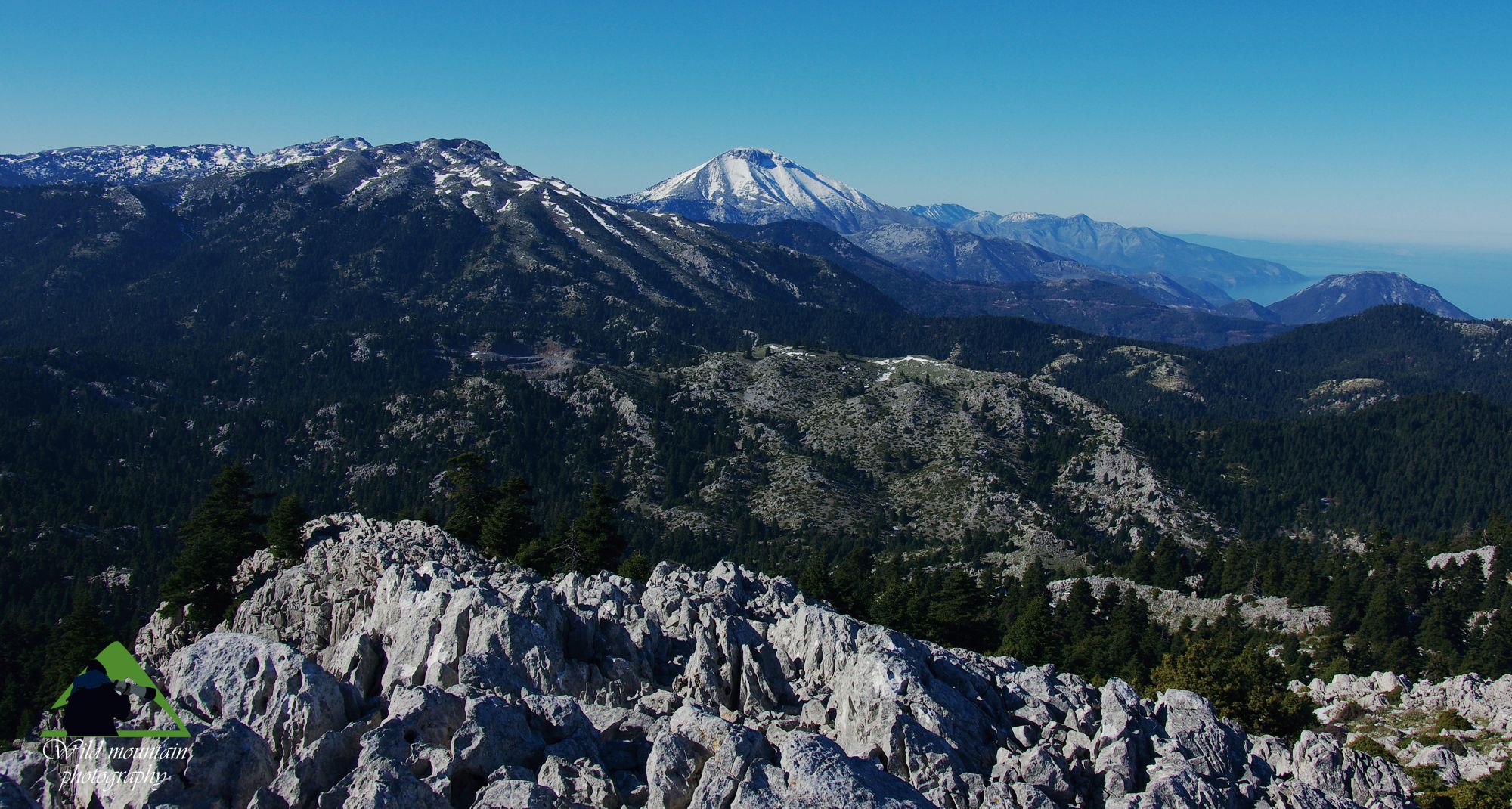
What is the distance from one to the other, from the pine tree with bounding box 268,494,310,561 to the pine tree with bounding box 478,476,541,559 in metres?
16.0

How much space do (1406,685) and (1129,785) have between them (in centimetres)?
4631

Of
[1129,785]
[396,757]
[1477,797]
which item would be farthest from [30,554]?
[1477,797]

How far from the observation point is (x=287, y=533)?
70.4 meters

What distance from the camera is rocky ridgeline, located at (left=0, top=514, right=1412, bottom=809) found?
27.1m

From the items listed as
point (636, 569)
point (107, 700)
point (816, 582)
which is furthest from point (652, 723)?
point (816, 582)

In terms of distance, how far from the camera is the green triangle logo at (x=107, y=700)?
89.6 feet

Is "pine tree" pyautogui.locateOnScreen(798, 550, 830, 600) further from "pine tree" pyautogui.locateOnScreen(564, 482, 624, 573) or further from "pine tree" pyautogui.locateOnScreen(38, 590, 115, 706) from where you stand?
"pine tree" pyautogui.locateOnScreen(38, 590, 115, 706)

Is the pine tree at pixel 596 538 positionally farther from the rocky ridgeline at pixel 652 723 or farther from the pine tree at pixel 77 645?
the pine tree at pixel 77 645

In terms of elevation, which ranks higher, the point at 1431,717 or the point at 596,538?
the point at 596,538

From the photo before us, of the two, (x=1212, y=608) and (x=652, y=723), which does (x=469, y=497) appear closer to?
(x=652, y=723)

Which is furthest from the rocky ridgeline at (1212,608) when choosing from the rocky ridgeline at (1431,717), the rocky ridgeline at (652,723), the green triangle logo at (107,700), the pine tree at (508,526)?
the green triangle logo at (107,700)

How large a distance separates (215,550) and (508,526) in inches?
952

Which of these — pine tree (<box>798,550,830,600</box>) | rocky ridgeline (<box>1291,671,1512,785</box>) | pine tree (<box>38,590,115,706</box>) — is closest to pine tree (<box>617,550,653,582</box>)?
pine tree (<box>798,550,830,600</box>)

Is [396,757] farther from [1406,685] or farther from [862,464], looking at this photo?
[862,464]
